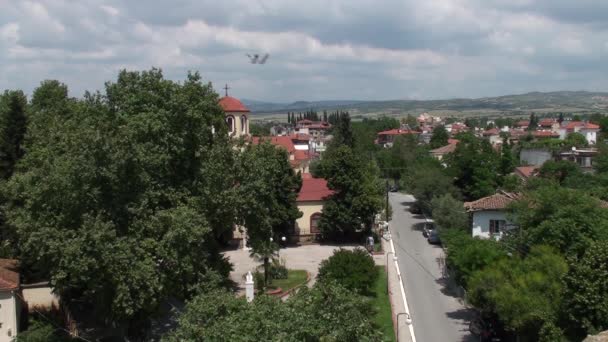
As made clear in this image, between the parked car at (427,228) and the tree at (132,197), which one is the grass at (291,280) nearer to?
the tree at (132,197)

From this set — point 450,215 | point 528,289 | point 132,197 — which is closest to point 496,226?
point 450,215

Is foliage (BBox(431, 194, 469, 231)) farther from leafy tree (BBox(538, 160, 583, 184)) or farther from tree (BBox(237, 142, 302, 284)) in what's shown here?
tree (BBox(237, 142, 302, 284))

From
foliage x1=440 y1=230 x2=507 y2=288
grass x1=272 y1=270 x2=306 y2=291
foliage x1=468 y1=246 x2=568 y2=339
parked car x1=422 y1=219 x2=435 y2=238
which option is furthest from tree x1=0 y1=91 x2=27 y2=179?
parked car x1=422 y1=219 x2=435 y2=238

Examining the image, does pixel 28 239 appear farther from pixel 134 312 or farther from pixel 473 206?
pixel 473 206

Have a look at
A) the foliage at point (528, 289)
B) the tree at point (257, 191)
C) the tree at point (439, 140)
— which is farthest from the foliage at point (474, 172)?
the tree at point (439, 140)

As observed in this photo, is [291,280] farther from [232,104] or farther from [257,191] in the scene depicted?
[232,104]
